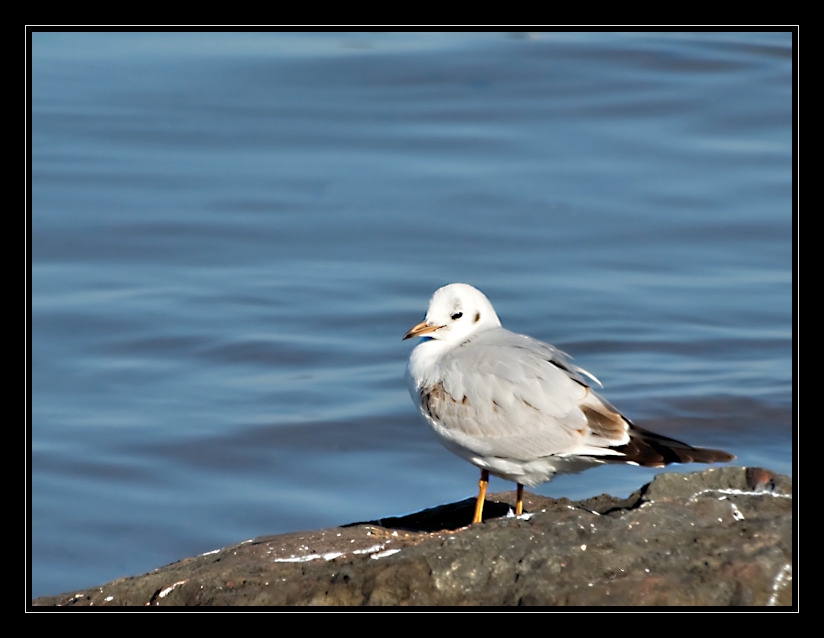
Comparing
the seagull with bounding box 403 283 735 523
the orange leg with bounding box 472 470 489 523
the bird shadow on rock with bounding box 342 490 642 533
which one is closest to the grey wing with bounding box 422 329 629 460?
the seagull with bounding box 403 283 735 523

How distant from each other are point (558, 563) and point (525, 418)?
148 centimetres

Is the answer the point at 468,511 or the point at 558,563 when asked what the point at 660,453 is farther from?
the point at 558,563

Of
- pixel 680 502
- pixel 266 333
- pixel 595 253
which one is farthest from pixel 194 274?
pixel 680 502

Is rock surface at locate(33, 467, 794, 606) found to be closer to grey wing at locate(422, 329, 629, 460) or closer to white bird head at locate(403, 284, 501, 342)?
grey wing at locate(422, 329, 629, 460)

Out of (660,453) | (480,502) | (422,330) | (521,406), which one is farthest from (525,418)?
(422,330)

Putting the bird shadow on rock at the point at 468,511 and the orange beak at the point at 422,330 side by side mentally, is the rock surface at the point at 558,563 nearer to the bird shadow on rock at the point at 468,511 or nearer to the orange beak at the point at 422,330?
the bird shadow on rock at the point at 468,511

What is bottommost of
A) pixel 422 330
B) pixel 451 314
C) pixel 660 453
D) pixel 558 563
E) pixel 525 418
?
pixel 558 563

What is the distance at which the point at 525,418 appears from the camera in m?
5.99

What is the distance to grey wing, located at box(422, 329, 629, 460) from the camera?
5898 millimetres

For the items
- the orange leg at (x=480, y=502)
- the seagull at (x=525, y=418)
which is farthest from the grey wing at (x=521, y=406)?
the orange leg at (x=480, y=502)

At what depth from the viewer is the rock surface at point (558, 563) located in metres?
4.39

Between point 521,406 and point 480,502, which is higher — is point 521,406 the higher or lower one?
the higher one

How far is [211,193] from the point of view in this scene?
13203 mm

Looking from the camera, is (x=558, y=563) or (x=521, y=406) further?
(x=521, y=406)
